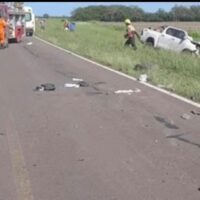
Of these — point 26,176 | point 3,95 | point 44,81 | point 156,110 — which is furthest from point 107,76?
point 26,176

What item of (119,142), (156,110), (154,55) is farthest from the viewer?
(154,55)

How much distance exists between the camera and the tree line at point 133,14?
112938mm

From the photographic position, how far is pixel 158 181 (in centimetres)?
668

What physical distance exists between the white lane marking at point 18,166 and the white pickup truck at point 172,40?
21494 millimetres

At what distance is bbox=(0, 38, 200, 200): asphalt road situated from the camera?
642 cm

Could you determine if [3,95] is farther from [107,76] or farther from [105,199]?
[105,199]

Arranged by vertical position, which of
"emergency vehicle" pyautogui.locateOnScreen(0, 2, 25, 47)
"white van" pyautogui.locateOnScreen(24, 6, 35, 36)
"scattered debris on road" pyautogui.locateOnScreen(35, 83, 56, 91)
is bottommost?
"white van" pyautogui.locateOnScreen(24, 6, 35, 36)

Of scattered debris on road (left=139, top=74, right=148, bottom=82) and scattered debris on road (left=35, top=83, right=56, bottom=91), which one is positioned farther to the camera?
scattered debris on road (left=139, top=74, right=148, bottom=82)

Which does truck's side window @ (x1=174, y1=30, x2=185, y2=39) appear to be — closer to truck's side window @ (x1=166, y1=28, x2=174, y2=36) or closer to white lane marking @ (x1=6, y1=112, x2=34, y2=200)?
truck's side window @ (x1=166, y1=28, x2=174, y2=36)

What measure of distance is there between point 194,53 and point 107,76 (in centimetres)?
1212

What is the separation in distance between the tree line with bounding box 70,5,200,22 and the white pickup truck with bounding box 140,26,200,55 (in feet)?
227

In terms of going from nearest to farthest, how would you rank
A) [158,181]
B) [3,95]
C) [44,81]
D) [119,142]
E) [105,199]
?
[105,199] → [158,181] → [119,142] → [3,95] → [44,81]

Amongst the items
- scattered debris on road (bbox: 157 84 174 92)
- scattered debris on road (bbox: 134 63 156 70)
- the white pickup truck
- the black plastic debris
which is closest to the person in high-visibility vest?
the white pickup truck

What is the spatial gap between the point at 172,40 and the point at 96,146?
2337 cm
